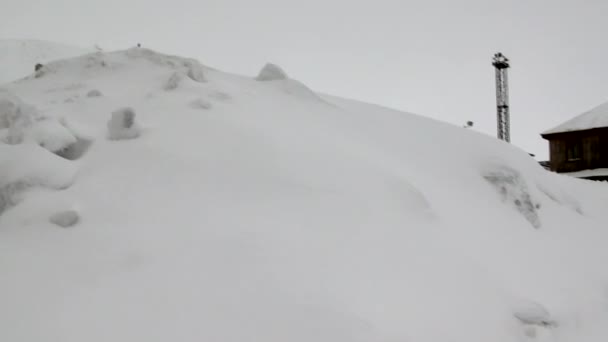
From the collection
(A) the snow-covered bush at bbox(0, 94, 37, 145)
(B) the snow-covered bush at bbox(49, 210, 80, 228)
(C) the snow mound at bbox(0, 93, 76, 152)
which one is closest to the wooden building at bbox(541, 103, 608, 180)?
(C) the snow mound at bbox(0, 93, 76, 152)

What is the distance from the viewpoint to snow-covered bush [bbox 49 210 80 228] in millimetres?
3508

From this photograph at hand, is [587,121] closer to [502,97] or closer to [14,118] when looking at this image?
[502,97]

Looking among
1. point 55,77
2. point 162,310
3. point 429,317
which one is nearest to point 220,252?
point 162,310

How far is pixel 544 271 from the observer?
4738 mm

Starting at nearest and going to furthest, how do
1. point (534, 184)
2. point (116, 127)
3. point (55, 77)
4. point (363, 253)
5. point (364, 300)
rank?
point (364, 300)
point (363, 253)
point (116, 127)
point (55, 77)
point (534, 184)

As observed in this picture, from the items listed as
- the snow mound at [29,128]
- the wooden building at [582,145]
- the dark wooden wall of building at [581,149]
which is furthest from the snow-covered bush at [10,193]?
the dark wooden wall of building at [581,149]

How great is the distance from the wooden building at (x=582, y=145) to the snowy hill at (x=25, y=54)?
30.2 meters

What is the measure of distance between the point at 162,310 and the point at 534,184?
6.04 metres

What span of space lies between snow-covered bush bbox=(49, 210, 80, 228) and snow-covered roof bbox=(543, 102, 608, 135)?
2818 centimetres

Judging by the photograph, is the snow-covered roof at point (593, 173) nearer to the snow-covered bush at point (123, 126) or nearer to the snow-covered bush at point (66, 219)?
the snow-covered bush at point (123, 126)

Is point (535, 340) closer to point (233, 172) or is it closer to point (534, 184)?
point (233, 172)

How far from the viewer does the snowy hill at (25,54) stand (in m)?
27.5

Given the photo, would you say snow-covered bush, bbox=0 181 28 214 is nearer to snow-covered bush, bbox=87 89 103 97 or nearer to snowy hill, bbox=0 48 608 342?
snowy hill, bbox=0 48 608 342

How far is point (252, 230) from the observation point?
3494mm
